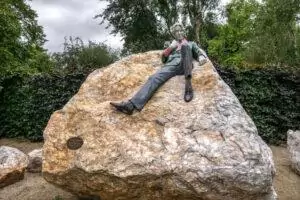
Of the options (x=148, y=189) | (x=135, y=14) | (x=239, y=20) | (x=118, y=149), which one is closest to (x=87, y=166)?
(x=118, y=149)

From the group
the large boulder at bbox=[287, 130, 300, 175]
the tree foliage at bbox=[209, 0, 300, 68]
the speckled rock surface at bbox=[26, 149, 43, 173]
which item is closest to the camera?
the speckled rock surface at bbox=[26, 149, 43, 173]

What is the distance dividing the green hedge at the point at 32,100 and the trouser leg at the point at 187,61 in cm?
585

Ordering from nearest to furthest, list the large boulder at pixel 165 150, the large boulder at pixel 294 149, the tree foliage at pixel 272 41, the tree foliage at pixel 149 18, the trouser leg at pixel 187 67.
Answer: the large boulder at pixel 165 150, the trouser leg at pixel 187 67, the large boulder at pixel 294 149, the tree foliage at pixel 272 41, the tree foliage at pixel 149 18

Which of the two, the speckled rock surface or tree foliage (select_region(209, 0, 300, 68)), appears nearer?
the speckled rock surface

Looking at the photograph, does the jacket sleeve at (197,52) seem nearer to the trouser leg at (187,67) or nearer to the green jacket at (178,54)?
the green jacket at (178,54)

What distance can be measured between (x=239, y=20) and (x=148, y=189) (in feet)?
126

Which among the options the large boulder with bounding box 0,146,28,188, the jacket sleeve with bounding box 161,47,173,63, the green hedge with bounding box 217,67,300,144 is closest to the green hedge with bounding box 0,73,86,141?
the large boulder with bounding box 0,146,28,188

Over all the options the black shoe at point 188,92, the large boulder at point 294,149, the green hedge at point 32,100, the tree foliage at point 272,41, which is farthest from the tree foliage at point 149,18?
the black shoe at point 188,92

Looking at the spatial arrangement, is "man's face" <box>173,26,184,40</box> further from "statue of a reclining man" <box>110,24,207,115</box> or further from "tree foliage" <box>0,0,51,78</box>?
"tree foliage" <box>0,0,51,78</box>

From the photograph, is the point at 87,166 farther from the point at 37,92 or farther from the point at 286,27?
the point at 286,27

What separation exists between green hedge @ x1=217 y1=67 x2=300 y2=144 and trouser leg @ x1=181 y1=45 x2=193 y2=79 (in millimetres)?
4845

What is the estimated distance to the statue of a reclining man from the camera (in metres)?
8.47

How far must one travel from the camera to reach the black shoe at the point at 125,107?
27.5ft

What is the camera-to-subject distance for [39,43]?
38.2 meters
